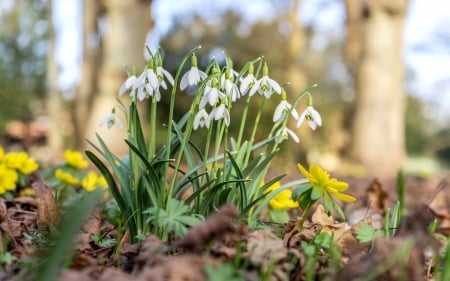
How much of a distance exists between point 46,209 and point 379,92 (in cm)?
828

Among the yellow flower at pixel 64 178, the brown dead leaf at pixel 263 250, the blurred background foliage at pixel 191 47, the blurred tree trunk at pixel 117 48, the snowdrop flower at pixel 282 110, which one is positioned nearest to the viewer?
the brown dead leaf at pixel 263 250

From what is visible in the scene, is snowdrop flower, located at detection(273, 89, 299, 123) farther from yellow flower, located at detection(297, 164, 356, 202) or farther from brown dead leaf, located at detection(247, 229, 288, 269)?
brown dead leaf, located at detection(247, 229, 288, 269)

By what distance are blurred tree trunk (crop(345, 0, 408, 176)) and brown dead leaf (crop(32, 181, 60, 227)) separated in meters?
7.85

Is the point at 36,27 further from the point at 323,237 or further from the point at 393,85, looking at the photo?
the point at 323,237

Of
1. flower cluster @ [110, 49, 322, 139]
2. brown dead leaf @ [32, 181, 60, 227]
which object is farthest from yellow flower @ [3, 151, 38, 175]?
flower cluster @ [110, 49, 322, 139]

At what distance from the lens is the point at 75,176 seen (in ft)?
9.68

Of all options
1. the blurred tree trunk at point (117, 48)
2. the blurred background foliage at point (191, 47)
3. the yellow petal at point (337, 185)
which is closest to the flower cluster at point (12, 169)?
→ the yellow petal at point (337, 185)

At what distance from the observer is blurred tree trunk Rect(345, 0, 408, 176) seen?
9289 millimetres

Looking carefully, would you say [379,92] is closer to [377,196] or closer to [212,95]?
[377,196]

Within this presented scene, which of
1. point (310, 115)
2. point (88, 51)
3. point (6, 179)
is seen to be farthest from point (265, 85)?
point (88, 51)

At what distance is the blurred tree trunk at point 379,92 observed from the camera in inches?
366

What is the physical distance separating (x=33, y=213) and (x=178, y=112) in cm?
1460

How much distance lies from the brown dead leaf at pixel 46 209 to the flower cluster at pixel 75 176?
0.75m

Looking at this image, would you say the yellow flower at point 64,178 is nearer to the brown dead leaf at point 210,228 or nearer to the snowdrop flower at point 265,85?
the snowdrop flower at point 265,85
